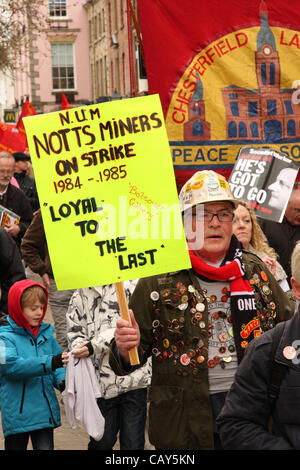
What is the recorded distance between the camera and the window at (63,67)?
5972 centimetres

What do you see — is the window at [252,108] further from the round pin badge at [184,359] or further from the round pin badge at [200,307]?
the round pin badge at [184,359]

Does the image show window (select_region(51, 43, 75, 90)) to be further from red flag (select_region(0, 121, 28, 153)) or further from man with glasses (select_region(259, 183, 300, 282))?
man with glasses (select_region(259, 183, 300, 282))

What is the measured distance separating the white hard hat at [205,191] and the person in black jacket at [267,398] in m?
0.96

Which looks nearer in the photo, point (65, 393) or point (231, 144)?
point (65, 393)

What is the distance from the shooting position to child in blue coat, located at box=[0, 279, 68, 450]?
5.24 m

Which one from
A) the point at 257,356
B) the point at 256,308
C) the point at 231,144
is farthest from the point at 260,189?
the point at 257,356

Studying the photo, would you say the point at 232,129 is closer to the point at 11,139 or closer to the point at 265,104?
the point at 265,104

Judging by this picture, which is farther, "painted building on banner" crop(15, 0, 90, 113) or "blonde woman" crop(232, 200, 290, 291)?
"painted building on banner" crop(15, 0, 90, 113)

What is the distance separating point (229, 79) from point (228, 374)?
3.17 m

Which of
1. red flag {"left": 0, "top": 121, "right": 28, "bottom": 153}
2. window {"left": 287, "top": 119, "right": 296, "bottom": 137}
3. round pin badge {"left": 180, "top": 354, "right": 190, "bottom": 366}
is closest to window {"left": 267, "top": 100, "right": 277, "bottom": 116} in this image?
window {"left": 287, "top": 119, "right": 296, "bottom": 137}

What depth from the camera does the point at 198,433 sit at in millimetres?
3795

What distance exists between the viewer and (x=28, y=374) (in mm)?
5238

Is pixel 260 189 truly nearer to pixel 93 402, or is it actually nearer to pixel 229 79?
pixel 229 79

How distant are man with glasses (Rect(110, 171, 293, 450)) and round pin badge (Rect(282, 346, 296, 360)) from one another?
0.86 metres
